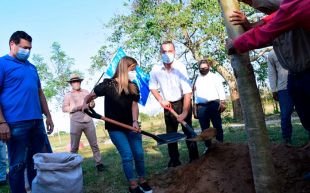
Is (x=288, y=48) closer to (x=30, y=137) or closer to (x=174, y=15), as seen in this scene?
(x=30, y=137)

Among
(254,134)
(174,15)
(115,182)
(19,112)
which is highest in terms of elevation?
(174,15)

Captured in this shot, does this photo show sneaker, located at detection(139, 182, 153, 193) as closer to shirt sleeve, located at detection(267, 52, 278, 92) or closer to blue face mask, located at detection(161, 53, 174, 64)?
blue face mask, located at detection(161, 53, 174, 64)

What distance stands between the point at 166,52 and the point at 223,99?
175cm

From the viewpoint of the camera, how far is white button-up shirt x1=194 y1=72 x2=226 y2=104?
6.24 meters

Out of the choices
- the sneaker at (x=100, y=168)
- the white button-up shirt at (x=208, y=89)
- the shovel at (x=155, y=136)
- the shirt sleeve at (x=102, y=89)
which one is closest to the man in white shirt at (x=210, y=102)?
the white button-up shirt at (x=208, y=89)

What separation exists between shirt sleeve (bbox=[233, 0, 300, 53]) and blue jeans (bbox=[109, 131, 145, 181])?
7.51 ft

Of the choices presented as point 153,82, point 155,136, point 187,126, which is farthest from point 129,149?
point 153,82

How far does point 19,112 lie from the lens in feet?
13.3

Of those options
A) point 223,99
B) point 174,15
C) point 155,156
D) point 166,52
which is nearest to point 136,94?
point 166,52

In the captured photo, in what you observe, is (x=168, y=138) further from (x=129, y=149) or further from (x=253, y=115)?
(x=253, y=115)

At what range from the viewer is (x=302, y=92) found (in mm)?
3438

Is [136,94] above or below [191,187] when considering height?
above

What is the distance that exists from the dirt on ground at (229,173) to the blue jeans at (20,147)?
5.10 feet

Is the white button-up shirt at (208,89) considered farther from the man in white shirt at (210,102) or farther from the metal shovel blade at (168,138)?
the metal shovel blade at (168,138)
